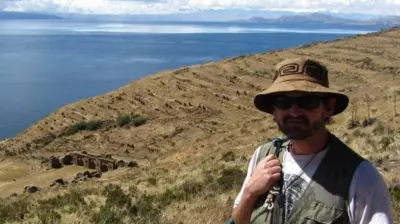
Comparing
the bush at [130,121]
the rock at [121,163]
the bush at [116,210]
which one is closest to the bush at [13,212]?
the bush at [116,210]

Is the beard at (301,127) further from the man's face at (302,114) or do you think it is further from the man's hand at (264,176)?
the man's hand at (264,176)

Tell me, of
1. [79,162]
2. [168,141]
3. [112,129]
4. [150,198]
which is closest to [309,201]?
[150,198]

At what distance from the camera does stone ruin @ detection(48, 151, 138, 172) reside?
74.4 feet

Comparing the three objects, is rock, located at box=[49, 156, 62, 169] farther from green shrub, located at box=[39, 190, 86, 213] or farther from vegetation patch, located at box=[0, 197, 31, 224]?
vegetation patch, located at box=[0, 197, 31, 224]

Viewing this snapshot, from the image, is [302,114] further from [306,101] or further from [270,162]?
[270,162]

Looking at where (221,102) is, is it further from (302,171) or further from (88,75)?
(88,75)

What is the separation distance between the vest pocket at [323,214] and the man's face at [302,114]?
36cm

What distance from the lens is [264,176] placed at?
9.11 ft

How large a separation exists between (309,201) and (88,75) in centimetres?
9011

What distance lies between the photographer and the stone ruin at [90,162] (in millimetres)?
22688

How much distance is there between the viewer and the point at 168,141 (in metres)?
27.8

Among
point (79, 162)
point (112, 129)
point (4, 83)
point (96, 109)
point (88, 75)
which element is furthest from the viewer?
point (88, 75)

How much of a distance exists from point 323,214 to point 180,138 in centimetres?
2568

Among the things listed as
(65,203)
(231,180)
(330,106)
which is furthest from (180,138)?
(330,106)
